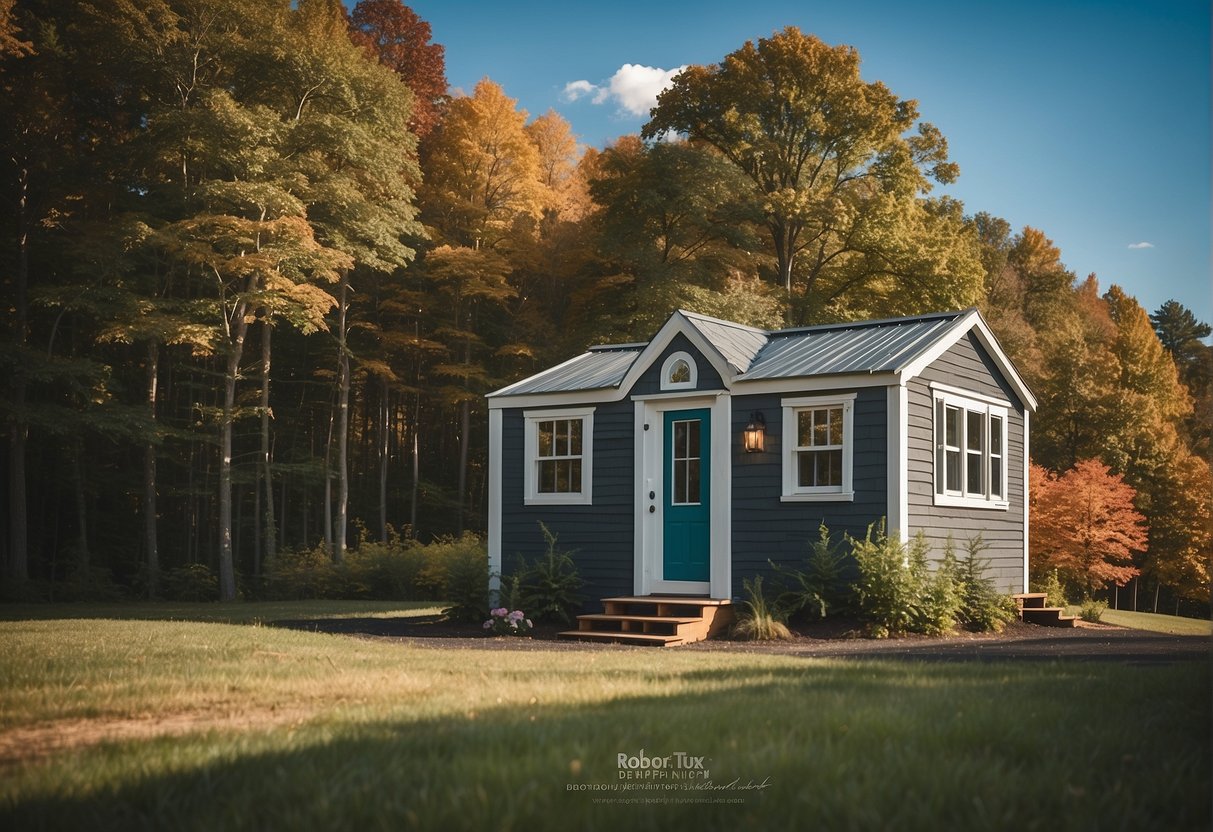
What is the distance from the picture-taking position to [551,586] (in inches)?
606

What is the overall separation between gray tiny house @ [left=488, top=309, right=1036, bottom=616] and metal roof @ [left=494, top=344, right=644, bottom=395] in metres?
0.06

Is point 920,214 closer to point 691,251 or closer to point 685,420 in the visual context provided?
point 691,251

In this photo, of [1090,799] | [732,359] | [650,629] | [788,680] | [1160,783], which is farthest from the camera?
[732,359]

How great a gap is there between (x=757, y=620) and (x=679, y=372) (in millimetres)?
3858

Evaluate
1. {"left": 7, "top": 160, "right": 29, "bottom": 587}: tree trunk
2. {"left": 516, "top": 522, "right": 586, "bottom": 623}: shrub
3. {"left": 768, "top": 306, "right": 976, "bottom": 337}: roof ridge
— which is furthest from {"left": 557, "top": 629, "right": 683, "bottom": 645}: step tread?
{"left": 7, "top": 160, "right": 29, "bottom": 587}: tree trunk

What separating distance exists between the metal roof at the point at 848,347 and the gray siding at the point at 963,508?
0.41m

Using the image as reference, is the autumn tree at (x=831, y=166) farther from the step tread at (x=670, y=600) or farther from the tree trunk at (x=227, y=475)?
the step tread at (x=670, y=600)

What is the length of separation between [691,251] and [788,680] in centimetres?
2299

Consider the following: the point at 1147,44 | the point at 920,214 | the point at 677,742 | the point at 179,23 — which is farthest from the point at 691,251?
the point at 677,742

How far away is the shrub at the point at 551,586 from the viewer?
15391 mm

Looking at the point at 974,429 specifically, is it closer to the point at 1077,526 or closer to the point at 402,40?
the point at 1077,526

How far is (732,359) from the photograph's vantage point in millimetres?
14977

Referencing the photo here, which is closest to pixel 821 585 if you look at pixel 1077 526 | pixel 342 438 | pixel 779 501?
pixel 779 501

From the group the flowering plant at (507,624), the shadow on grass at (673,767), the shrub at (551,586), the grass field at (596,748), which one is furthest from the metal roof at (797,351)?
the shadow on grass at (673,767)
